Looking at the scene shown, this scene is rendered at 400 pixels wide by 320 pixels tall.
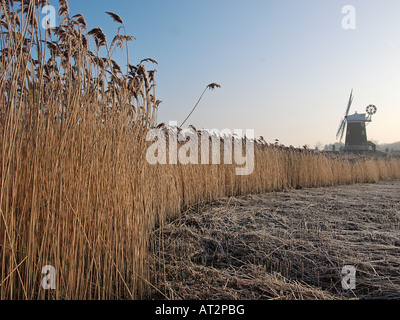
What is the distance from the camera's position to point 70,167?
53.9 inches

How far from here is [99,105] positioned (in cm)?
165

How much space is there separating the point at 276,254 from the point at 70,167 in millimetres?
1799

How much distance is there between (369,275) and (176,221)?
2073 millimetres

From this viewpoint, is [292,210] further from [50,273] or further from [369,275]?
[50,273]

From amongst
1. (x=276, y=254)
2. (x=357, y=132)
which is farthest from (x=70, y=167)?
(x=357, y=132)

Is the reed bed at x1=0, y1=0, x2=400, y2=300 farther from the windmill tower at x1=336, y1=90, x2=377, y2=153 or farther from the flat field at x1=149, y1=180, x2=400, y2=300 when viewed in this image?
the windmill tower at x1=336, y1=90, x2=377, y2=153

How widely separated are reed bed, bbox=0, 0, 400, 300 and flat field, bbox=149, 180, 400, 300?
1.22 feet

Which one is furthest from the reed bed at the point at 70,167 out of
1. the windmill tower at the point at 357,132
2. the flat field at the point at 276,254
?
the windmill tower at the point at 357,132

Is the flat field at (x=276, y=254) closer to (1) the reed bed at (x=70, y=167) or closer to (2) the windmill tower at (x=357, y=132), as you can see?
(1) the reed bed at (x=70, y=167)

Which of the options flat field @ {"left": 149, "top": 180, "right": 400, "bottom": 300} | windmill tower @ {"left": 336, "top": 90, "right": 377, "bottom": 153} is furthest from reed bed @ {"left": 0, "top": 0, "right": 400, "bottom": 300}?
windmill tower @ {"left": 336, "top": 90, "right": 377, "bottom": 153}

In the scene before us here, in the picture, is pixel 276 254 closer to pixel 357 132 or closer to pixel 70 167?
pixel 70 167

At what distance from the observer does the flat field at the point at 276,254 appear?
5.81 feet

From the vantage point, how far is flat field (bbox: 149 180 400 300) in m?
1.77

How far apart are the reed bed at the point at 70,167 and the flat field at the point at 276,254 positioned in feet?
1.22
